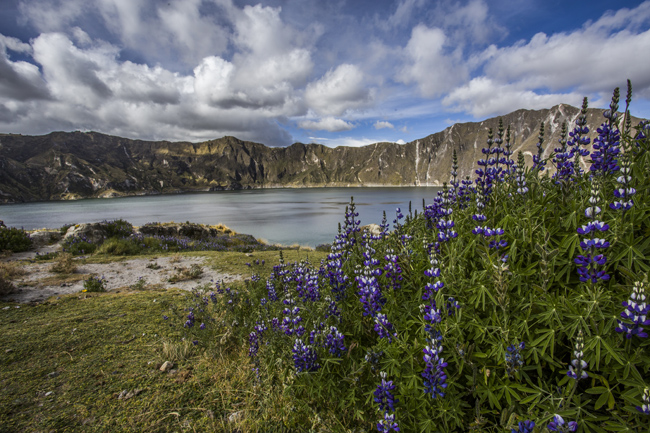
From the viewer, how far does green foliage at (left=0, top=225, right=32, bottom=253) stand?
11.8 meters

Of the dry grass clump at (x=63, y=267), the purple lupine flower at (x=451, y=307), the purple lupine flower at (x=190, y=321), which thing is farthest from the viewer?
the dry grass clump at (x=63, y=267)

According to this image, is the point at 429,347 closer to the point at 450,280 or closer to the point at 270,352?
the point at 450,280

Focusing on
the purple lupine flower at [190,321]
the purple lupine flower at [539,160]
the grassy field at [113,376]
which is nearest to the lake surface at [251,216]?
the purple lupine flower at [539,160]

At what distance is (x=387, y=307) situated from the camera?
3105 millimetres

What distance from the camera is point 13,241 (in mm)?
12141

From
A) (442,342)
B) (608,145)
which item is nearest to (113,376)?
(442,342)

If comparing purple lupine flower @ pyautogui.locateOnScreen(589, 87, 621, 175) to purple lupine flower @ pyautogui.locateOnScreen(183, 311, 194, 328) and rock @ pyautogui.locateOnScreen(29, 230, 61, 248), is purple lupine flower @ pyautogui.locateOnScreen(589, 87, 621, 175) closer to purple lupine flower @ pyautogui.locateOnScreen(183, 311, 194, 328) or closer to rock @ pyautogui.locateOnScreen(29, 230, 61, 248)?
purple lupine flower @ pyautogui.locateOnScreen(183, 311, 194, 328)

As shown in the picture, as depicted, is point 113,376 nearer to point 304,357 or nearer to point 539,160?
point 304,357

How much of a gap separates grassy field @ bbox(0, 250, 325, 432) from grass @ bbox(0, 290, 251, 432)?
0.01 m

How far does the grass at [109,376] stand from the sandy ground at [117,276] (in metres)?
1.74

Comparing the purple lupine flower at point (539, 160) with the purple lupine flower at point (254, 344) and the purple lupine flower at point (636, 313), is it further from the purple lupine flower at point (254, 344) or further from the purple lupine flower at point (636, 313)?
the purple lupine flower at point (254, 344)

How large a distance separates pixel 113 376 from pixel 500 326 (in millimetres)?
4746

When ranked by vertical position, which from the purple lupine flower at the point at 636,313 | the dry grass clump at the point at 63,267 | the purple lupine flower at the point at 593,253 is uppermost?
the purple lupine flower at the point at 593,253

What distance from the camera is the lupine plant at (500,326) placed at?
192 cm
